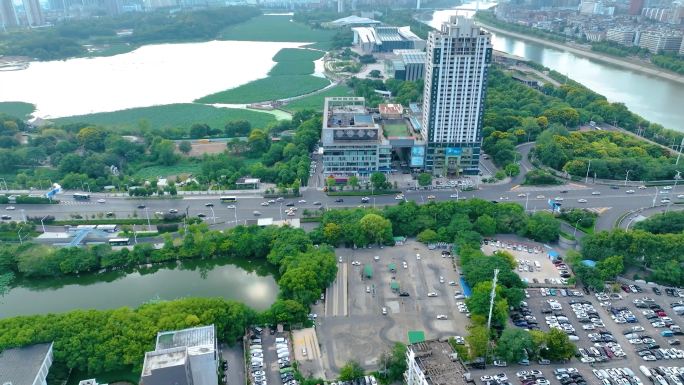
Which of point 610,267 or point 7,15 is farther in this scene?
point 7,15

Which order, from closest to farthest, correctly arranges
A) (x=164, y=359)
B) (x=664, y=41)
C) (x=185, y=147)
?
(x=164, y=359)
(x=185, y=147)
(x=664, y=41)

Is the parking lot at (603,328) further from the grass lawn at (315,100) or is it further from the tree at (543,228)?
the grass lawn at (315,100)

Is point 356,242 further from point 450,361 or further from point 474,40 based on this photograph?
point 474,40

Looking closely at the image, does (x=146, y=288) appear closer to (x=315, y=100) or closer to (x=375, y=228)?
(x=375, y=228)

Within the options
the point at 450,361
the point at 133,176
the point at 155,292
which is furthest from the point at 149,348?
the point at 133,176

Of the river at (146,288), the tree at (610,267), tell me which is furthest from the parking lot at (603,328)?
the river at (146,288)

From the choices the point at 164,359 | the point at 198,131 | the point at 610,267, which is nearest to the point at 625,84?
the point at 610,267

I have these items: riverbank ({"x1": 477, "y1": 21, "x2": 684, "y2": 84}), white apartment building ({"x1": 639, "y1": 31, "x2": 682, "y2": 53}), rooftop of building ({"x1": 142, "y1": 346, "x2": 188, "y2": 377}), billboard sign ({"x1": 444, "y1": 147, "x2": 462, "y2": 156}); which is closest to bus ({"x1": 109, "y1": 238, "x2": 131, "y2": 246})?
rooftop of building ({"x1": 142, "y1": 346, "x2": 188, "y2": 377})
